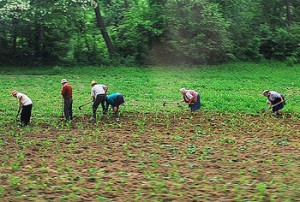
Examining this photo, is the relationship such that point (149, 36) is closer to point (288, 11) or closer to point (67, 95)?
point (288, 11)

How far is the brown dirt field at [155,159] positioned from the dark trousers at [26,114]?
32 centimetres

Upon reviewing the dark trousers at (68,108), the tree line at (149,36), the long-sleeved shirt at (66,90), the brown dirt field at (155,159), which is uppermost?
the tree line at (149,36)

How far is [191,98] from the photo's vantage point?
54.0ft

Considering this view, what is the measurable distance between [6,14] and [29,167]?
17.2 m

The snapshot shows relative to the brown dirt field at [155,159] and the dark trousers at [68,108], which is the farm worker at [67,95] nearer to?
the dark trousers at [68,108]

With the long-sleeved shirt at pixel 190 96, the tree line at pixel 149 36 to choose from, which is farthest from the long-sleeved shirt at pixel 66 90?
the tree line at pixel 149 36

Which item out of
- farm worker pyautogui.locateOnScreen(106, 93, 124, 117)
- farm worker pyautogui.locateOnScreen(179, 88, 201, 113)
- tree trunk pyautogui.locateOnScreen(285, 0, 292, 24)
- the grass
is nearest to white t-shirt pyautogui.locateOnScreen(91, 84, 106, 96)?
farm worker pyautogui.locateOnScreen(106, 93, 124, 117)

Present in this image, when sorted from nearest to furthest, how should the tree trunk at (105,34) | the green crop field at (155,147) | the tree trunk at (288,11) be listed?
the green crop field at (155,147), the tree trunk at (105,34), the tree trunk at (288,11)

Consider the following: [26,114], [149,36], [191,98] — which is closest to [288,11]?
[149,36]

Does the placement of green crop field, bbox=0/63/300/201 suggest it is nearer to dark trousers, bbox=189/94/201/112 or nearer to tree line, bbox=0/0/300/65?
dark trousers, bbox=189/94/201/112

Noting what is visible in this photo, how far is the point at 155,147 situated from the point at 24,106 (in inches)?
207

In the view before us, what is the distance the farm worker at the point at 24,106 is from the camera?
49.1 ft

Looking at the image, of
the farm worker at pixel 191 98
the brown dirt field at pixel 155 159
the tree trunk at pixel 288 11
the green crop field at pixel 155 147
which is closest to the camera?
the brown dirt field at pixel 155 159

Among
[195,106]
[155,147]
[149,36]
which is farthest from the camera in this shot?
[149,36]
